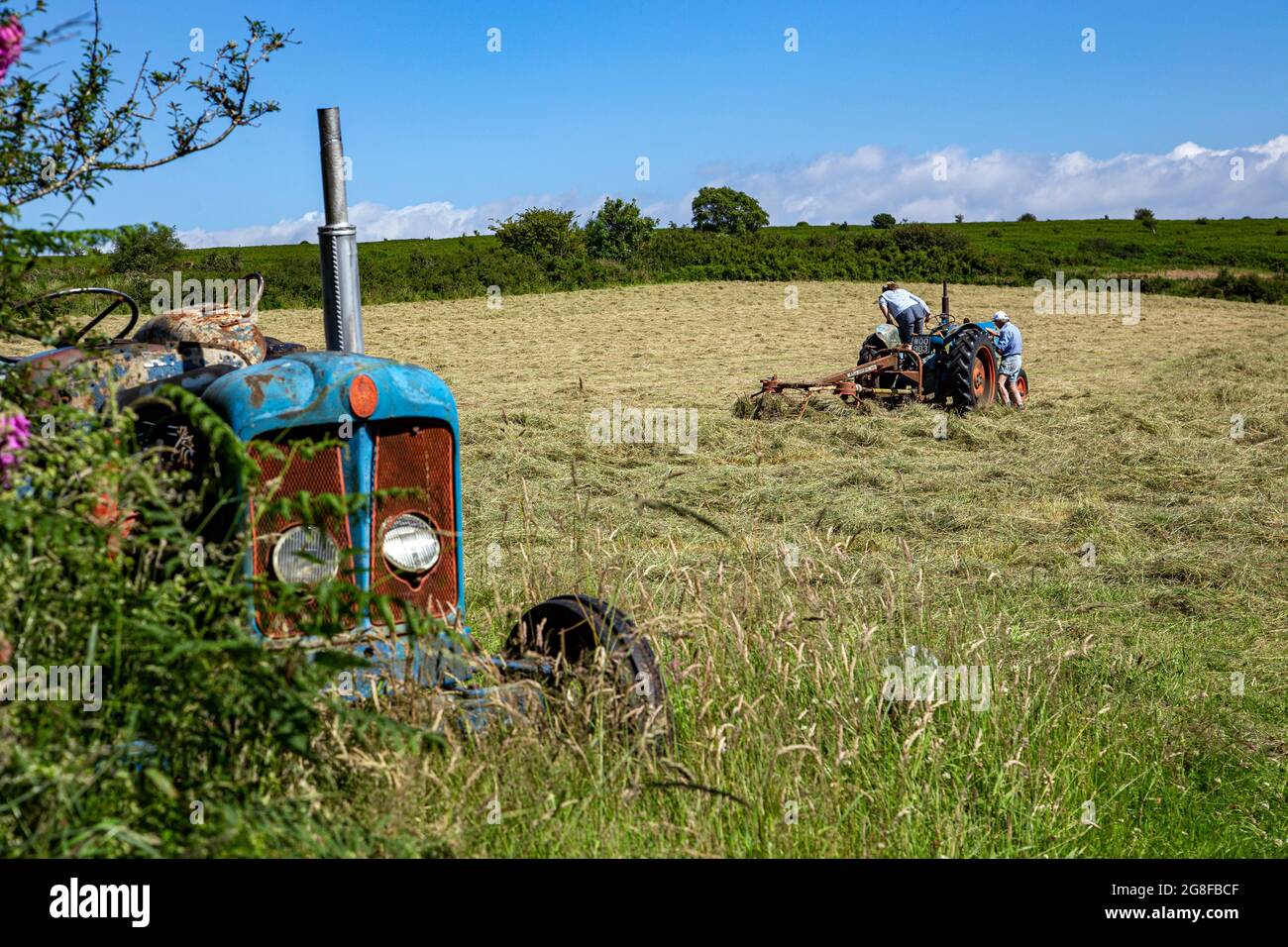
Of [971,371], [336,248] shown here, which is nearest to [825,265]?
[971,371]

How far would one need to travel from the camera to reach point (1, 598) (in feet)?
6.70

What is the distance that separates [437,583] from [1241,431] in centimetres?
965

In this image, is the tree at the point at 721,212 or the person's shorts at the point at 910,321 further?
the tree at the point at 721,212

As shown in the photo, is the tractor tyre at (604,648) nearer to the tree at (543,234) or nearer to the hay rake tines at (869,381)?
the hay rake tines at (869,381)

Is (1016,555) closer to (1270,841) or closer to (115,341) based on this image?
(1270,841)

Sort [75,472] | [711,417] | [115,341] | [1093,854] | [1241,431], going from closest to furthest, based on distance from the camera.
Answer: [75,472]
[1093,854]
[115,341]
[1241,431]
[711,417]

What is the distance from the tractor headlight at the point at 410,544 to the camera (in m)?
3.30

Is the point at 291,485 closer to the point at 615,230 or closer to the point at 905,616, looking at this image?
the point at 905,616

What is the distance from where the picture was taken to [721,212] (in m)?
61.6

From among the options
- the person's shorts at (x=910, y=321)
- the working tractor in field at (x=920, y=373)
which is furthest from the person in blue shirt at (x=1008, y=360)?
the person's shorts at (x=910, y=321)
